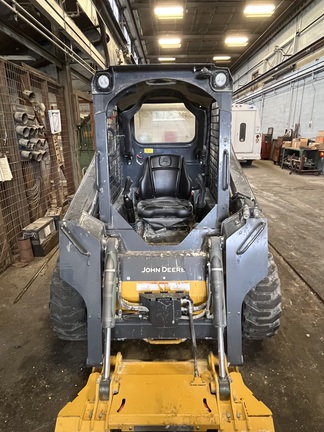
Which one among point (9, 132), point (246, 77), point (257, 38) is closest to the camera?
point (9, 132)

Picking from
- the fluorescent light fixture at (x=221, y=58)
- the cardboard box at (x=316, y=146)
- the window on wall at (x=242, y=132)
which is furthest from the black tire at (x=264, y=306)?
the fluorescent light fixture at (x=221, y=58)


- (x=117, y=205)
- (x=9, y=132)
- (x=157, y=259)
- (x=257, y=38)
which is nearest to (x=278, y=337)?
(x=157, y=259)

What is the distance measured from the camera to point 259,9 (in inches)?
381

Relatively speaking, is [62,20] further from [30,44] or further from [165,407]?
[165,407]

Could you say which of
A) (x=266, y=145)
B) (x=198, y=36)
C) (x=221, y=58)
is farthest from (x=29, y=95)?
(x=221, y=58)

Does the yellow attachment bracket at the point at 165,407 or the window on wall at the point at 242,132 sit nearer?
the yellow attachment bracket at the point at 165,407

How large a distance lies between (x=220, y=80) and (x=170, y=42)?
43.4 feet

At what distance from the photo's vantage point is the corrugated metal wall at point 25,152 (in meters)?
3.64

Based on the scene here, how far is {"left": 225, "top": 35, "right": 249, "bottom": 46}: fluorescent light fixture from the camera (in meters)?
12.8

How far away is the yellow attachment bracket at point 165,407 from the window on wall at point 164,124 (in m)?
2.42

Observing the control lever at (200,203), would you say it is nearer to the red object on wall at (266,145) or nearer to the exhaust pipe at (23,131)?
the exhaust pipe at (23,131)

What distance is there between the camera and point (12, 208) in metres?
3.84

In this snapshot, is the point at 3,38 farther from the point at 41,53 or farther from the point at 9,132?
the point at 9,132

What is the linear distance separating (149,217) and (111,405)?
1.59 meters
